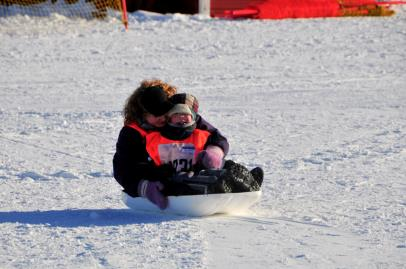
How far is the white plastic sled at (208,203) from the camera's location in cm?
434

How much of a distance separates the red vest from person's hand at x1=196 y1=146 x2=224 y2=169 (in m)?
0.05

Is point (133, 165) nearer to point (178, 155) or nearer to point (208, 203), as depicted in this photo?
point (178, 155)

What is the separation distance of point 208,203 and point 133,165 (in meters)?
0.43

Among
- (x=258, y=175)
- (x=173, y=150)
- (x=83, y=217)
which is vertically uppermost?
(x=173, y=150)

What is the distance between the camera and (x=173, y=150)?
4539 mm

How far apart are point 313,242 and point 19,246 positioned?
1.26 m

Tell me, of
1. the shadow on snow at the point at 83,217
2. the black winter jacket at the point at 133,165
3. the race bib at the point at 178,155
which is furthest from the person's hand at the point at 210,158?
the shadow on snow at the point at 83,217

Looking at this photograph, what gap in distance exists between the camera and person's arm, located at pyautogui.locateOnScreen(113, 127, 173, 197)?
14.7 feet

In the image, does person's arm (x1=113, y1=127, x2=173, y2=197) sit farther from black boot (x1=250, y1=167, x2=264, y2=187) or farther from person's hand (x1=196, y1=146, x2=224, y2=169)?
black boot (x1=250, y1=167, x2=264, y2=187)

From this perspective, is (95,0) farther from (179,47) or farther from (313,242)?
(313,242)

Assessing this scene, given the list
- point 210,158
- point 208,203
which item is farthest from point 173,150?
point 208,203

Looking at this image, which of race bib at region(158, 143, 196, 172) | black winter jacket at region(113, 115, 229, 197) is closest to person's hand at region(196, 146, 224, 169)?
race bib at region(158, 143, 196, 172)

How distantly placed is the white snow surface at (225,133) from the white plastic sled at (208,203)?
Result: 52mm

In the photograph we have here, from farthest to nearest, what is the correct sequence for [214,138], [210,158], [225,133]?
[225,133] < [214,138] < [210,158]
